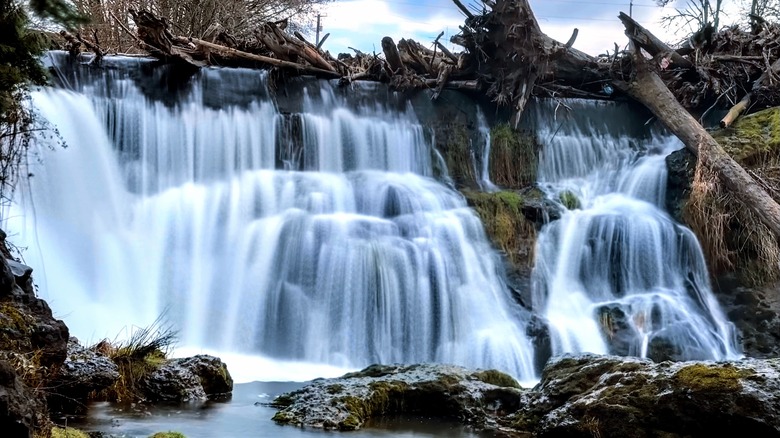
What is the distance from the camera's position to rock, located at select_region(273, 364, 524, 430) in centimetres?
641

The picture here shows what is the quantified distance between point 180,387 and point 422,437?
238cm

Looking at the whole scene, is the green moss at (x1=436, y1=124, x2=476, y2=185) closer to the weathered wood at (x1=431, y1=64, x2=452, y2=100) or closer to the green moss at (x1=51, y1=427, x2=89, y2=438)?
the weathered wood at (x1=431, y1=64, x2=452, y2=100)

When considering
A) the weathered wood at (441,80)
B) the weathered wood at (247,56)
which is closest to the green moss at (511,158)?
the weathered wood at (441,80)

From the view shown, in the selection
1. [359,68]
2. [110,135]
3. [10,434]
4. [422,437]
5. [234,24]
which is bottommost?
[422,437]

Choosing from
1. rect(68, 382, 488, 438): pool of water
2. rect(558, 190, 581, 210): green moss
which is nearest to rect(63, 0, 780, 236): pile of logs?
rect(558, 190, 581, 210): green moss

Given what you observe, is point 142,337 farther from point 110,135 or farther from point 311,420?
point 110,135

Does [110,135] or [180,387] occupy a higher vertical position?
[110,135]

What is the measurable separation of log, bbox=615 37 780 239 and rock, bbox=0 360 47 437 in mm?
10797

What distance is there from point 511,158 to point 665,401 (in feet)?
32.4

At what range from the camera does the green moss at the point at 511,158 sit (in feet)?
48.3

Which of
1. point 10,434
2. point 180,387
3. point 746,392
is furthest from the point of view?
point 180,387

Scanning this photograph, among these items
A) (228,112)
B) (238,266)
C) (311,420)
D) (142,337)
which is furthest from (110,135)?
(311,420)

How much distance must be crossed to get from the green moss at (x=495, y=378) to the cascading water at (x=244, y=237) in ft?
8.35

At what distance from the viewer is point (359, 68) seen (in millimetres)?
14844
